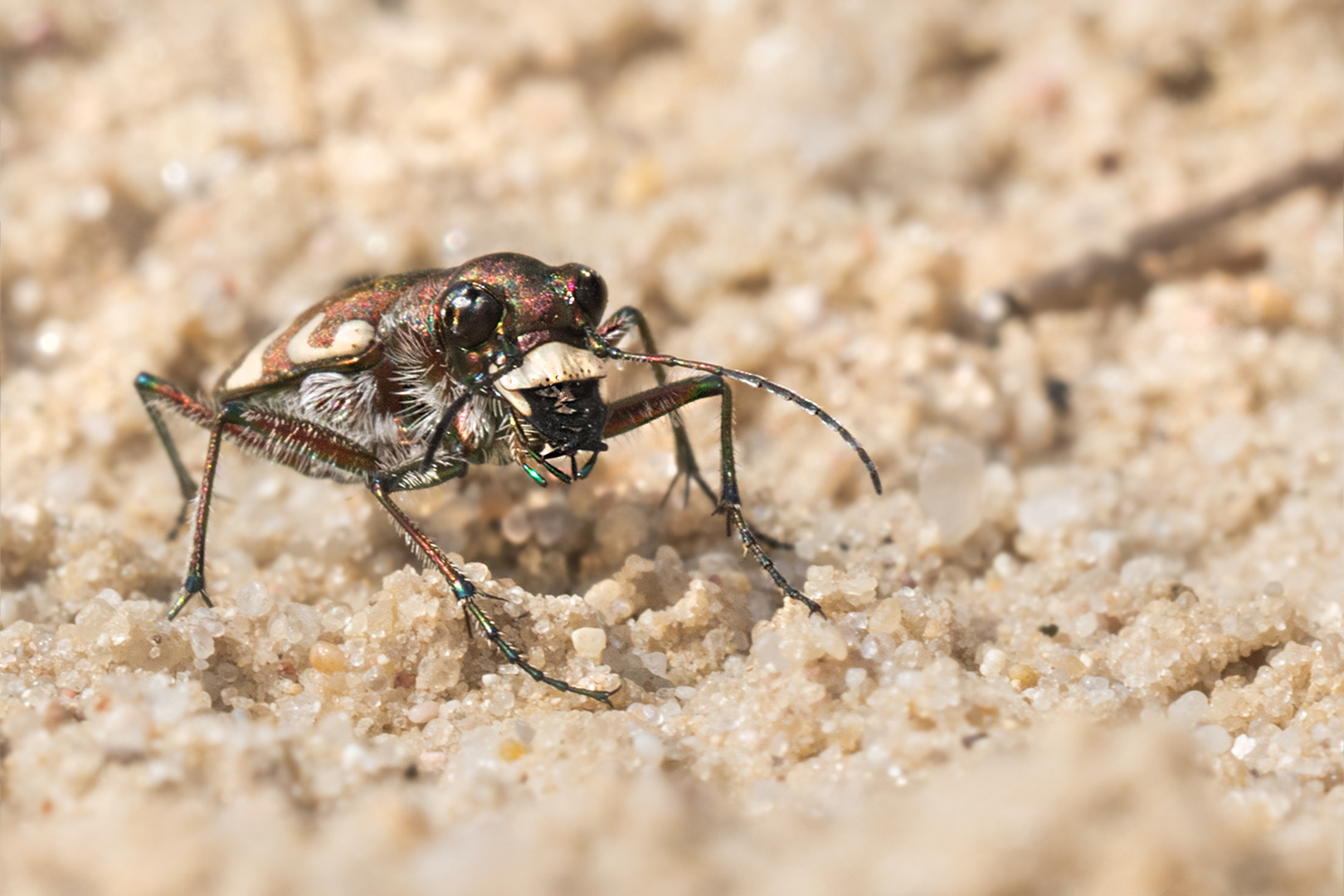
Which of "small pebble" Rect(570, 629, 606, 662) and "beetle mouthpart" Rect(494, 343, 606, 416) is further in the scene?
"beetle mouthpart" Rect(494, 343, 606, 416)

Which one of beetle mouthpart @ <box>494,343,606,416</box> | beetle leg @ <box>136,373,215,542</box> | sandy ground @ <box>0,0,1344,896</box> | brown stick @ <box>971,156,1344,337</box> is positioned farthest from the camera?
brown stick @ <box>971,156,1344,337</box>

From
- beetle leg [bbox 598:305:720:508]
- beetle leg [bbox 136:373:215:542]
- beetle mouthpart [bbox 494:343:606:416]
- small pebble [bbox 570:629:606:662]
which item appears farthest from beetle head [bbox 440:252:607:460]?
beetle leg [bbox 136:373:215:542]

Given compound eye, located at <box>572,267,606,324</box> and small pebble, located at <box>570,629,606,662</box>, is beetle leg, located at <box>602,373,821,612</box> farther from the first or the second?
small pebble, located at <box>570,629,606,662</box>

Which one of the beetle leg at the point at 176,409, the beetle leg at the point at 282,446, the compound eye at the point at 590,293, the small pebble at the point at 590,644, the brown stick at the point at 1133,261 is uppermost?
the brown stick at the point at 1133,261

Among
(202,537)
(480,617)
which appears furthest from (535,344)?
(202,537)

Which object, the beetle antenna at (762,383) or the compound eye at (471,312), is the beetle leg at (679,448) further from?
the compound eye at (471,312)

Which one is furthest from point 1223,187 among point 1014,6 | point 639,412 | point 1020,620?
point 639,412

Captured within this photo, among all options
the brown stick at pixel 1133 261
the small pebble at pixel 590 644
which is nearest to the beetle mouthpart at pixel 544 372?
the small pebble at pixel 590 644

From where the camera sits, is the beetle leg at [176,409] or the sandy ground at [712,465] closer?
the sandy ground at [712,465]
